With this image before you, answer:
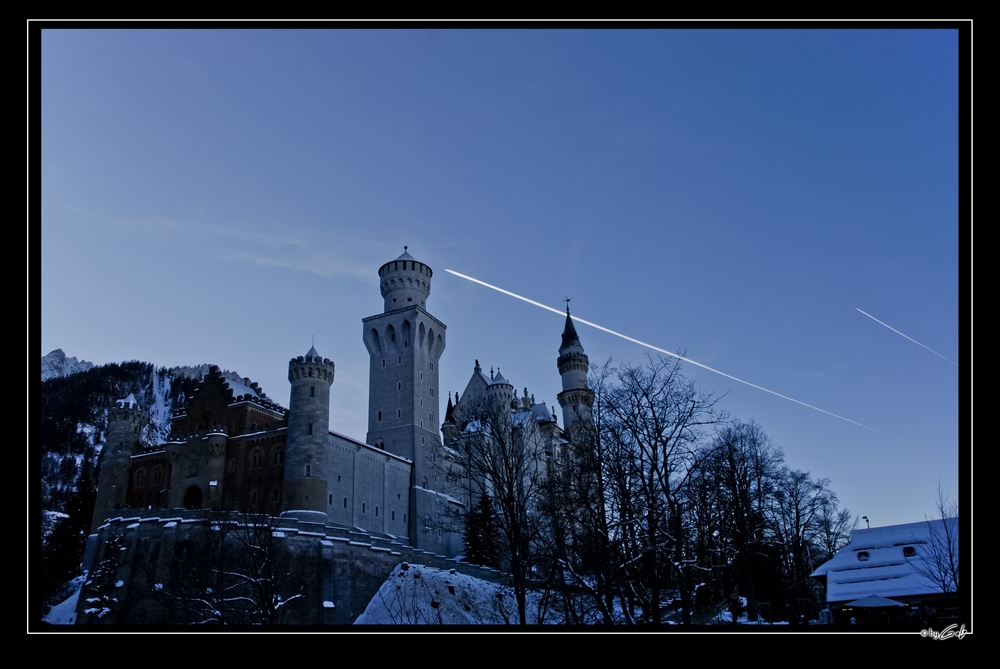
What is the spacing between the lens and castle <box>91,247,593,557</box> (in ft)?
134

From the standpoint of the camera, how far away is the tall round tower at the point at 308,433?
128ft

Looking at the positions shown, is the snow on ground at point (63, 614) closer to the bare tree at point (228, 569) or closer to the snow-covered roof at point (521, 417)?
the bare tree at point (228, 569)

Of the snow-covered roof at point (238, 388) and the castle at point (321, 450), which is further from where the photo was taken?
the snow-covered roof at point (238, 388)

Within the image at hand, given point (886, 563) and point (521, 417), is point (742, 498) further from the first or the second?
point (521, 417)

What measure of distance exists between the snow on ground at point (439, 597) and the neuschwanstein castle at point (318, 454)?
2.19 metres

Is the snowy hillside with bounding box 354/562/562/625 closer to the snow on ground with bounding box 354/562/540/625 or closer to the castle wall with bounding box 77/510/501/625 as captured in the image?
the snow on ground with bounding box 354/562/540/625

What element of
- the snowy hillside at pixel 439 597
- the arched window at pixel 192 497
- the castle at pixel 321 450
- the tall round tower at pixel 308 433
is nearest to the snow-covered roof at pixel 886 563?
the snowy hillside at pixel 439 597

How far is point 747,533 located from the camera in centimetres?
2811

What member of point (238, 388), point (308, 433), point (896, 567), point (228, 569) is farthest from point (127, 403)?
point (896, 567)

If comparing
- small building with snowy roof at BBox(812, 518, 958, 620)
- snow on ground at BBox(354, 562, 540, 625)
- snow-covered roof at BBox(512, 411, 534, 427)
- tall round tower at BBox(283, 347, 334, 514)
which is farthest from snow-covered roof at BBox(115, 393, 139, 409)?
small building with snowy roof at BBox(812, 518, 958, 620)

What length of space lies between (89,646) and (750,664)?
651 cm

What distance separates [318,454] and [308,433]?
142 cm

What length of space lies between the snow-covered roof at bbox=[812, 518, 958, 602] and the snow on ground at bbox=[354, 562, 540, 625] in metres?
13.9
